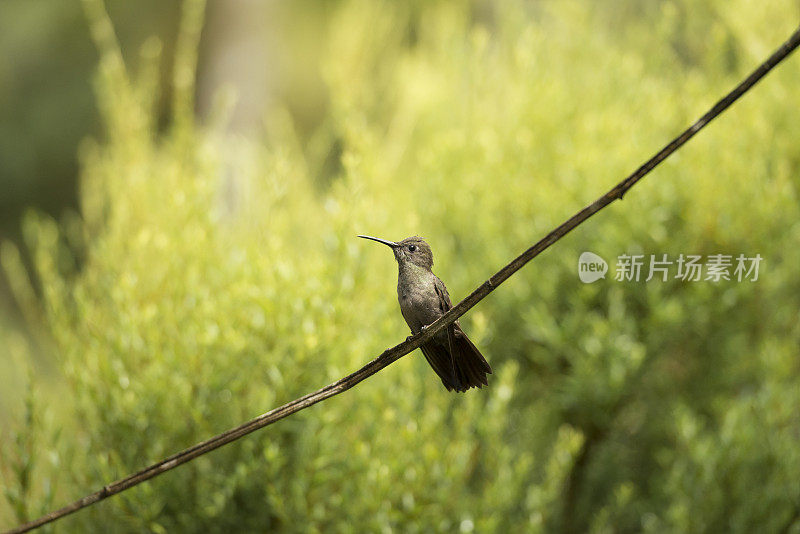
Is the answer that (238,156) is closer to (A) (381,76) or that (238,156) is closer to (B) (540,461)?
(A) (381,76)

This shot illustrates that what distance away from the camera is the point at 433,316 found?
89 centimetres

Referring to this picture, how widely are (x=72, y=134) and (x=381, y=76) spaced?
753cm

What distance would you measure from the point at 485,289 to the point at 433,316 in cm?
27

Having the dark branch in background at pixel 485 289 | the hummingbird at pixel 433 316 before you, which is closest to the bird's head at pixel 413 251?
the hummingbird at pixel 433 316

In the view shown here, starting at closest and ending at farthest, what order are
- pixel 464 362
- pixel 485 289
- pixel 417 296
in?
pixel 485 289, pixel 464 362, pixel 417 296

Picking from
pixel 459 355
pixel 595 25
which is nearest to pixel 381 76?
pixel 595 25

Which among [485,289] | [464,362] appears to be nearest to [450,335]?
[464,362]

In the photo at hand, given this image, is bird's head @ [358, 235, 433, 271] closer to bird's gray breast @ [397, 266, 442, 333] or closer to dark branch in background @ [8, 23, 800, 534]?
bird's gray breast @ [397, 266, 442, 333]

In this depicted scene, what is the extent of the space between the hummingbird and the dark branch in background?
0.22 feet

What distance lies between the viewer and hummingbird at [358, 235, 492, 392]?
2.35ft

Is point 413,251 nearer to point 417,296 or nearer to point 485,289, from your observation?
point 417,296

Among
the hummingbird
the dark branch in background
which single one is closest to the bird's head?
the hummingbird

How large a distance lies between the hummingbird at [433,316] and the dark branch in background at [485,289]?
7 cm

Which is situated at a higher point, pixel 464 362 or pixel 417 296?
pixel 417 296
